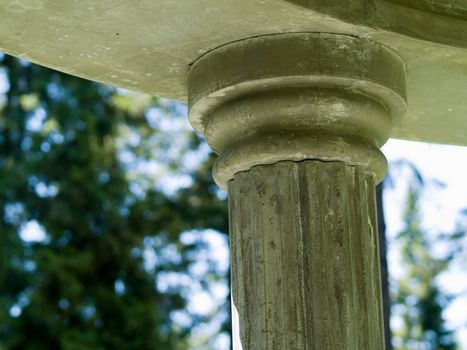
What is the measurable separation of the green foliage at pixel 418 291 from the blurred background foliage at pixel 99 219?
7.59 metres

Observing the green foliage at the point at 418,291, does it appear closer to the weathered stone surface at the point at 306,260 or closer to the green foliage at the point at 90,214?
the green foliage at the point at 90,214

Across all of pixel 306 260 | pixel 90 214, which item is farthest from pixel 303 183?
pixel 90 214

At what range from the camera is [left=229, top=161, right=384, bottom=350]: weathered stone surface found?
9.79 feet

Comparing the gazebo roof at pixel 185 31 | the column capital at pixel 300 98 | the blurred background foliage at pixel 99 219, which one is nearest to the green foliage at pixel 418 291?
the blurred background foliage at pixel 99 219

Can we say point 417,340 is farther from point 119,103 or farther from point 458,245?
point 119,103

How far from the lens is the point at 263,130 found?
10.5 feet

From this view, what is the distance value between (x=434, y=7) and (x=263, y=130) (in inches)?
32.7

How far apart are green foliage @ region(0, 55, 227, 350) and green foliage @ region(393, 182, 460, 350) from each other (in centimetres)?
838

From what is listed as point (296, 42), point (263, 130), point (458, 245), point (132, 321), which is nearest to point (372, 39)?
point (296, 42)

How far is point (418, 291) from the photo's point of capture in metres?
25.2

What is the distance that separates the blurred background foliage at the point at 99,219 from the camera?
15508 millimetres

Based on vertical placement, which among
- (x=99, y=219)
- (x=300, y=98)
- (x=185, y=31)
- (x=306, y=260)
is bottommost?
(x=306, y=260)

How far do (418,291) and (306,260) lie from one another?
22.9 m

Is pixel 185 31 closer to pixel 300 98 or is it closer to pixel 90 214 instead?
pixel 300 98
